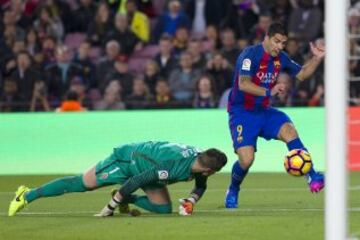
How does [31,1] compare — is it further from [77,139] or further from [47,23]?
[77,139]

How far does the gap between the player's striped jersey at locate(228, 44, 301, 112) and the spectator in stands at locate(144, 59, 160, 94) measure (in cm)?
688

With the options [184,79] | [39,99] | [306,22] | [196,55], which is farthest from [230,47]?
[39,99]

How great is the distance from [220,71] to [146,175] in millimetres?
8483

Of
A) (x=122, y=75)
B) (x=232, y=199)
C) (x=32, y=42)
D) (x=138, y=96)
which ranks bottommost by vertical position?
(x=232, y=199)

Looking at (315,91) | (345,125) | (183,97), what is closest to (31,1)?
(183,97)

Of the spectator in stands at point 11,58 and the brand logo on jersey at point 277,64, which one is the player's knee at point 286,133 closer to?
the brand logo on jersey at point 277,64

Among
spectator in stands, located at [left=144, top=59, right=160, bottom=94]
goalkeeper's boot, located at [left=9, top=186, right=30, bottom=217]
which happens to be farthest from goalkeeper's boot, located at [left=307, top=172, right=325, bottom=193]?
spectator in stands, located at [left=144, top=59, right=160, bottom=94]

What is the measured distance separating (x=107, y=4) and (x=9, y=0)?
2015 mm

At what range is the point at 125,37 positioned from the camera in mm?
22031

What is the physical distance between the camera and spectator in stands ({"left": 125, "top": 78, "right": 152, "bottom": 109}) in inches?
787

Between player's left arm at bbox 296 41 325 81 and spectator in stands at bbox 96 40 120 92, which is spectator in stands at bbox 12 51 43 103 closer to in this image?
spectator in stands at bbox 96 40 120 92

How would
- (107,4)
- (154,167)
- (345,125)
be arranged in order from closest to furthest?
(345,125) < (154,167) < (107,4)

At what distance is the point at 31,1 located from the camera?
23.5 metres

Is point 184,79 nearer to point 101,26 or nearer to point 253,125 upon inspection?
point 101,26
